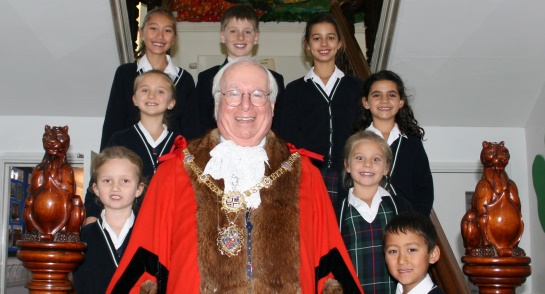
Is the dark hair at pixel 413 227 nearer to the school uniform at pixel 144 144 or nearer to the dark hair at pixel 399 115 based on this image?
the dark hair at pixel 399 115

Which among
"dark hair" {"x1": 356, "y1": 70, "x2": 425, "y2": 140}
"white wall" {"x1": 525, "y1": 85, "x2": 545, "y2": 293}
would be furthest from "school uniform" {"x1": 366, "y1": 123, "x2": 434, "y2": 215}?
"white wall" {"x1": 525, "y1": 85, "x2": 545, "y2": 293}

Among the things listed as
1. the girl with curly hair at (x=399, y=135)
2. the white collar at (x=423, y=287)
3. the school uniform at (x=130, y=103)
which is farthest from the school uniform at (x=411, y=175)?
the school uniform at (x=130, y=103)

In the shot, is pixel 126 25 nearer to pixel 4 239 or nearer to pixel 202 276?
pixel 4 239

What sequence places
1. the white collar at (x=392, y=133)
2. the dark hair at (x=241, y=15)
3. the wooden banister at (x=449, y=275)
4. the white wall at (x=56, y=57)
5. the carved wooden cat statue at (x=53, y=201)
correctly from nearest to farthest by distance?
the carved wooden cat statue at (x=53, y=201), the wooden banister at (x=449, y=275), the white collar at (x=392, y=133), the dark hair at (x=241, y=15), the white wall at (x=56, y=57)

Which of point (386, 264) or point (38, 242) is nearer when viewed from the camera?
point (38, 242)

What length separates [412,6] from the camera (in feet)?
19.0

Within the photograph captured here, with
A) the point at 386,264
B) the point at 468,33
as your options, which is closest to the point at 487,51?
the point at 468,33

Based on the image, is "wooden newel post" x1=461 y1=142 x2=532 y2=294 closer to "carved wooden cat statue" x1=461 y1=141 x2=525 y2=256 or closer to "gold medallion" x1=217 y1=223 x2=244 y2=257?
"carved wooden cat statue" x1=461 y1=141 x2=525 y2=256

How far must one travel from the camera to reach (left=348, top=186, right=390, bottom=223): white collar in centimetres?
350

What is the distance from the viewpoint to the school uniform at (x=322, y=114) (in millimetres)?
4348

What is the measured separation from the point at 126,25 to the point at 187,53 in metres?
1.38

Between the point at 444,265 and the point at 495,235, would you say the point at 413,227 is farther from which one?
the point at 444,265

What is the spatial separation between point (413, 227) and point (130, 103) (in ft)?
6.93

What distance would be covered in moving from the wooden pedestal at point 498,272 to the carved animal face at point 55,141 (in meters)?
1.70
